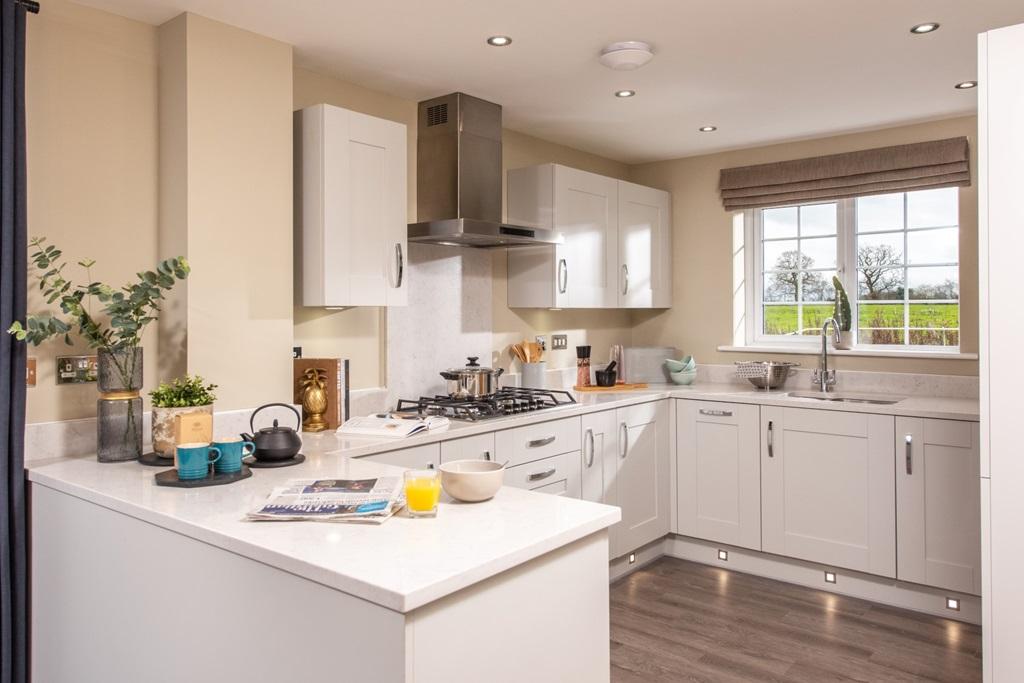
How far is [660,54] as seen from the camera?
295 cm

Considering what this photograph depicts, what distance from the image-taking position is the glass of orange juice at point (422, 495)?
5.36 ft

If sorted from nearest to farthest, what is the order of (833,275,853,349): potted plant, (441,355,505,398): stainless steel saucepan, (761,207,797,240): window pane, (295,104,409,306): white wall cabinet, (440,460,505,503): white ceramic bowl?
(440,460,505,503): white ceramic bowl
(295,104,409,306): white wall cabinet
(441,355,505,398): stainless steel saucepan
(833,275,853,349): potted plant
(761,207,797,240): window pane

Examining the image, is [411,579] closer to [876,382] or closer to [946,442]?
[946,442]

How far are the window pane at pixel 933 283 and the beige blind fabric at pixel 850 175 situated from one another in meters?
0.48

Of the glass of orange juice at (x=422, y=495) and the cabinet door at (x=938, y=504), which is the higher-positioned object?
the glass of orange juice at (x=422, y=495)

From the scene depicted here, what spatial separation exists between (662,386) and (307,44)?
2.85 meters

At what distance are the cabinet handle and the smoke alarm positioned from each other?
1133 millimetres

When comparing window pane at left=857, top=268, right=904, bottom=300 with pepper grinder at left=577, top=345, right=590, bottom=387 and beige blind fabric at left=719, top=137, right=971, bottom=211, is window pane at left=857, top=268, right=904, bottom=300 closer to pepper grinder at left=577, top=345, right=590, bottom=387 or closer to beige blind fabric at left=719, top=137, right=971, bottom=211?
beige blind fabric at left=719, top=137, right=971, bottom=211

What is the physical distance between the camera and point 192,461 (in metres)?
1.96

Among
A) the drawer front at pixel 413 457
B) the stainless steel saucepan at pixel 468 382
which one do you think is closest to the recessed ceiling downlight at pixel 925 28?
the stainless steel saucepan at pixel 468 382

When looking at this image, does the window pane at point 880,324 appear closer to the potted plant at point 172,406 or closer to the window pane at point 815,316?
the window pane at point 815,316

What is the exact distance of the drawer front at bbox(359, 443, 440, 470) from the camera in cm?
262

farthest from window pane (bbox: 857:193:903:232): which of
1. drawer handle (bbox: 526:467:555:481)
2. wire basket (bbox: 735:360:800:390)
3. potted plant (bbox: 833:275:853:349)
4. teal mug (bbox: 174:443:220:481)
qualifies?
teal mug (bbox: 174:443:220:481)

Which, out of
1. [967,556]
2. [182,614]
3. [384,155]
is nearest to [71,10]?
[384,155]
